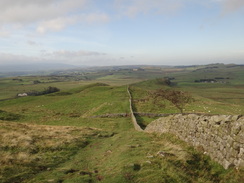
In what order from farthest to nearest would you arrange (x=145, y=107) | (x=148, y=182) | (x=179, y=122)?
(x=145, y=107)
(x=179, y=122)
(x=148, y=182)

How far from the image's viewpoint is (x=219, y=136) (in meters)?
11.8

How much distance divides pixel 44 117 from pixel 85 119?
13432mm

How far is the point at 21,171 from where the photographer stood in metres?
13.3

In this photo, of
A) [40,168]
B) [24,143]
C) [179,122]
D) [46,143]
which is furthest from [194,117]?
[24,143]

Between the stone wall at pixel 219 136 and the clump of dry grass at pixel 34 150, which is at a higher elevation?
the stone wall at pixel 219 136

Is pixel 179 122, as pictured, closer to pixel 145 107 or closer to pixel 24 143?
pixel 24 143

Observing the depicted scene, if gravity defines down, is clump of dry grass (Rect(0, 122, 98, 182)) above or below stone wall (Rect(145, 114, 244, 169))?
below

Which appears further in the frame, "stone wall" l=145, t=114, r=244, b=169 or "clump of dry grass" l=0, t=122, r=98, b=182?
"clump of dry grass" l=0, t=122, r=98, b=182

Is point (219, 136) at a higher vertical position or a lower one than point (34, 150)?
higher

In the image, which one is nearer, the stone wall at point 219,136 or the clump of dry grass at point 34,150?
the stone wall at point 219,136

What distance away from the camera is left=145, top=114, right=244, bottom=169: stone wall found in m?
10.2

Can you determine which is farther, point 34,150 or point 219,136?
point 34,150

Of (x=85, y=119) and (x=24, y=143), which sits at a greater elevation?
(x=24, y=143)

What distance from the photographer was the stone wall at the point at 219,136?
10203mm
